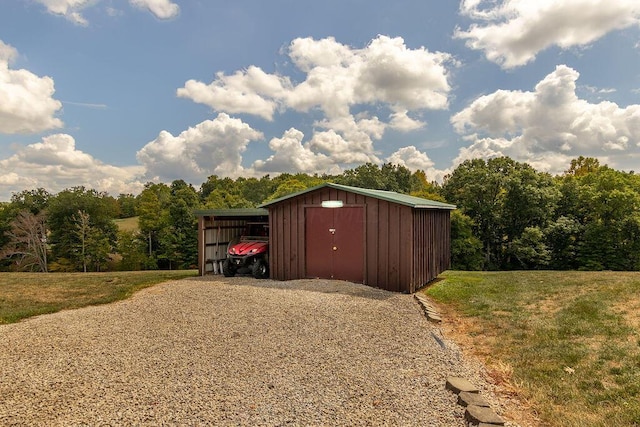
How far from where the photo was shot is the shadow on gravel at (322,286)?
8.10 metres

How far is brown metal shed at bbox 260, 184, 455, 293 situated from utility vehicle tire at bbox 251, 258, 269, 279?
38 centimetres

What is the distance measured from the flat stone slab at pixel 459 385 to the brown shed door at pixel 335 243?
544cm

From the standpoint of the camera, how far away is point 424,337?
541 centimetres

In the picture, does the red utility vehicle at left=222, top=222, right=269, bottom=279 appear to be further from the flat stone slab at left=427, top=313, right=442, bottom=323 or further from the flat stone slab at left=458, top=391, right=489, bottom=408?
the flat stone slab at left=458, top=391, right=489, bottom=408

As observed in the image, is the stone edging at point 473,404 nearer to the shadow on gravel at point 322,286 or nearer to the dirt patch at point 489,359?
the dirt patch at point 489,359

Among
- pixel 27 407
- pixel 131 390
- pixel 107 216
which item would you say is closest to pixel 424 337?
pixel 131 390

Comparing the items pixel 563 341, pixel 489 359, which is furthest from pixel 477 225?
pixel 489 359

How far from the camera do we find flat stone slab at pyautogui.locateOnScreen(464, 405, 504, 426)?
309 centimetres

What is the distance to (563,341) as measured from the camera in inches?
204

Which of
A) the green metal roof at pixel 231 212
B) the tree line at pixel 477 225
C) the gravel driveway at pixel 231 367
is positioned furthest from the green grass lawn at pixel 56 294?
the tree line at pixel 477 225

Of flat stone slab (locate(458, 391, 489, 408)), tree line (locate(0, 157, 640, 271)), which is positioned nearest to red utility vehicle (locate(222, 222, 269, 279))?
flat stone slab (locate(458, 391, 489, 408))

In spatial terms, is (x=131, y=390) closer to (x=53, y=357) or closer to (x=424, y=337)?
(x=53, y=357)

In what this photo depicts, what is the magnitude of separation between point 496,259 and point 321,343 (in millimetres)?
23723

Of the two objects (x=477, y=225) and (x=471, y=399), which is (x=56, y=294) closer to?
(x=471, y=399)
